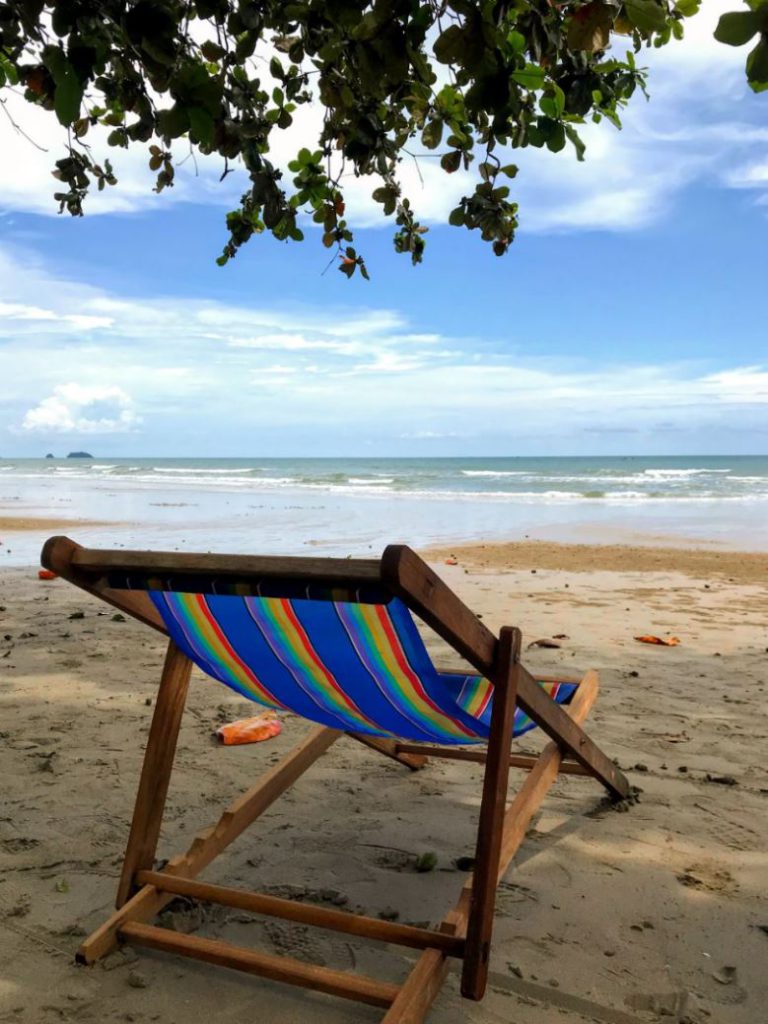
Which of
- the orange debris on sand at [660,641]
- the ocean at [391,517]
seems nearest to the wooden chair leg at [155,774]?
the orange debris on sand at [660,641]

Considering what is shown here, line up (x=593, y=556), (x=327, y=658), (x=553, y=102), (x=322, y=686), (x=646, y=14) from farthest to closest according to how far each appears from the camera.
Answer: (x=593, y=556) < (x=553, y=102) < (x=322, y=686) < (x=327, y=658) < (x=646, y=14)

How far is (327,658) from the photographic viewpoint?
2.09 metres

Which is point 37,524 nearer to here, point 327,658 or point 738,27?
point 327,658

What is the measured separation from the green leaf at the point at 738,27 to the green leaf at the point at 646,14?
43 centimetres

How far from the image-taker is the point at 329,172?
4105 mm

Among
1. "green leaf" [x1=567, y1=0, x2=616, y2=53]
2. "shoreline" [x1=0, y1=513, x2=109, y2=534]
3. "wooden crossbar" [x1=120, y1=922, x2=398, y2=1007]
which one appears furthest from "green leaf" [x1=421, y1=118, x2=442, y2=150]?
"shoreline" [x1=0, y1=513, x2=109, y2=534]

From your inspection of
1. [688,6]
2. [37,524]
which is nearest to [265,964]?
[688,6]

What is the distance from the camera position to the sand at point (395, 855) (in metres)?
2.03

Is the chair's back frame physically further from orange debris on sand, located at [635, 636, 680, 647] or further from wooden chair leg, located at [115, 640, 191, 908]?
orange debris on sand, located at [635, 636, 680, 647]

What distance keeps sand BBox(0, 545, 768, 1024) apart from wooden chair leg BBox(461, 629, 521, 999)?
0.42ft

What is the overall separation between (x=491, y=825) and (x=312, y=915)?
512 mm

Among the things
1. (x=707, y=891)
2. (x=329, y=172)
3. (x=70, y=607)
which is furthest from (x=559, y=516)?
(x=707, y=891)

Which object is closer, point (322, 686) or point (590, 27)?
point (590, 27)

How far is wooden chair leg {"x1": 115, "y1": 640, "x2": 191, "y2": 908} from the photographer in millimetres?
2260
